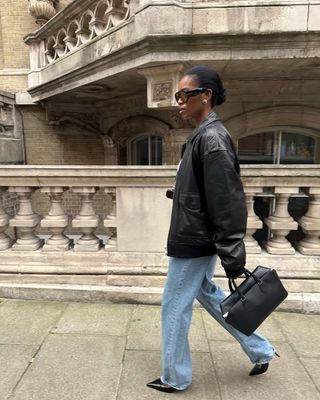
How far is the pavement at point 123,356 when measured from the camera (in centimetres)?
204

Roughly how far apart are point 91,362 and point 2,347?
2.38 feet

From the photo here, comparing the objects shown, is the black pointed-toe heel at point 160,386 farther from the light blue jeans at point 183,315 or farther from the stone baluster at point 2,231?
the stone baluster at point 2,231

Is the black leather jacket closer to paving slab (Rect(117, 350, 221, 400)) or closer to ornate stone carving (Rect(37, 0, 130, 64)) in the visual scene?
paving slab (Rect(117, 350, 221, 400))

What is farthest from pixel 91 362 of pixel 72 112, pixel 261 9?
pixel 72 112

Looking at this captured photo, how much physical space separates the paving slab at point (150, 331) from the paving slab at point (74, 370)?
0.44 feet

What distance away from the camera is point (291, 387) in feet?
6.79

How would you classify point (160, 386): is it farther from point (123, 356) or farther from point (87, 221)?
point (87, 221)

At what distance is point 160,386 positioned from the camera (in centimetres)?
205

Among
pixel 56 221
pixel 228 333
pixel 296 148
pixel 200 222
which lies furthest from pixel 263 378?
pixel 296 148

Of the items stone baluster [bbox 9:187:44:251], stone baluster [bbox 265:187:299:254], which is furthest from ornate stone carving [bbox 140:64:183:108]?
stone baluster [bbox 9:187:44:251]

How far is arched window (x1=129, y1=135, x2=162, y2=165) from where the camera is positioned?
27.1 ft

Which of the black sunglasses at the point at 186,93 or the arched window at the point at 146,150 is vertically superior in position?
the black sunglasses at the point at 186,93

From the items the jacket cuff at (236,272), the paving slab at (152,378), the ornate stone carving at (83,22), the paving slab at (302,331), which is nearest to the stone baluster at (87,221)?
the paving slab at (152,378)

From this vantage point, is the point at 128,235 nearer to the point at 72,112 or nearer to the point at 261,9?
the point at 261,9
